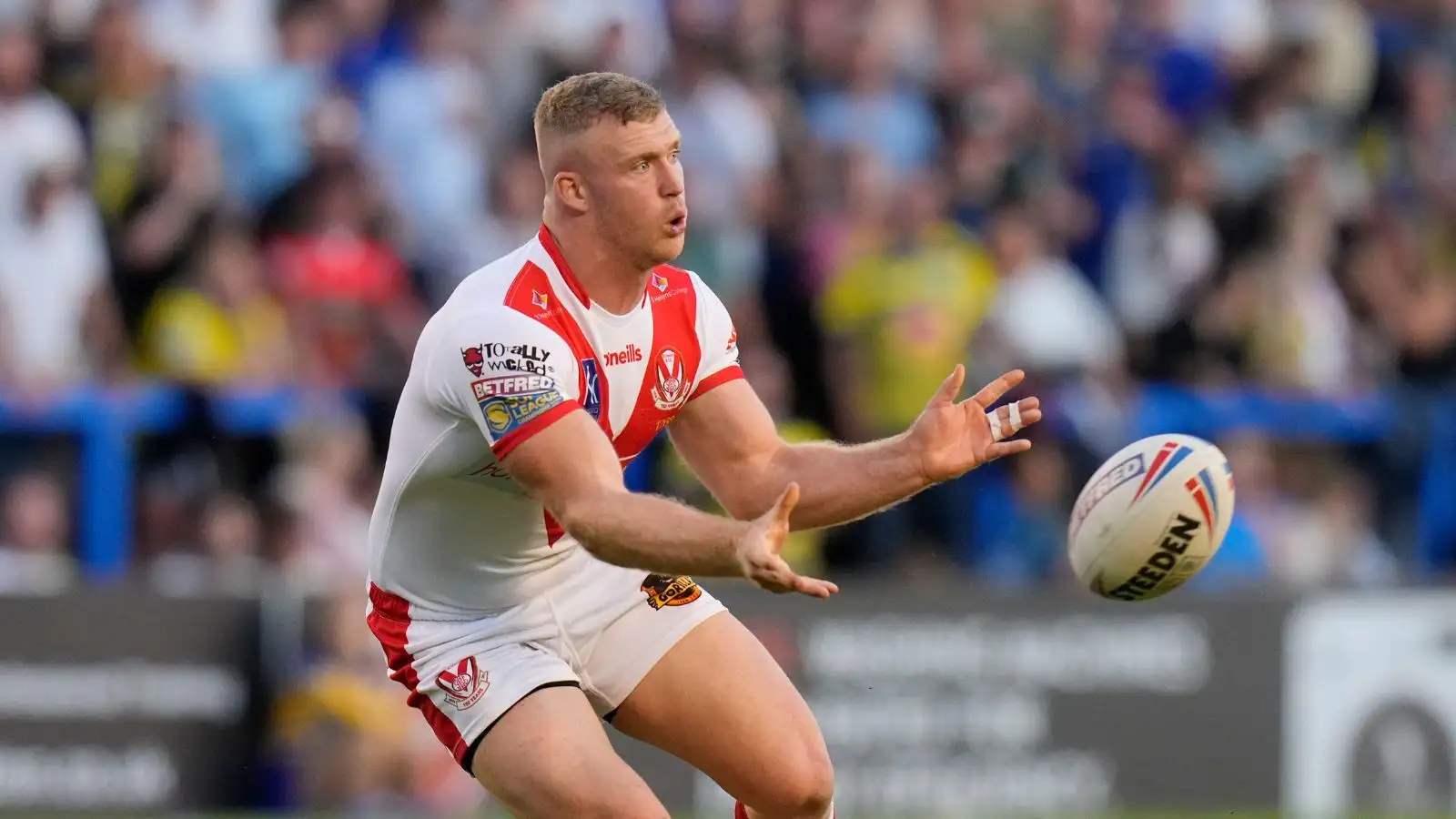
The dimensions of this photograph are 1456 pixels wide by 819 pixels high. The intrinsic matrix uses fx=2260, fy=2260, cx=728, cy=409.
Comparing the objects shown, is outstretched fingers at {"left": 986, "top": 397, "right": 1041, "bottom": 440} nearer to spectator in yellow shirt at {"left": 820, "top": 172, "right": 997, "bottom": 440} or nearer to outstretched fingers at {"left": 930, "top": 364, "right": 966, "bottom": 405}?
outstretched fingers at {"left": 930, "top": 364, "right": 966, "bottom": 405}

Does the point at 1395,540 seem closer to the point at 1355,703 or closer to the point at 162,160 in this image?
the point at 1355,703

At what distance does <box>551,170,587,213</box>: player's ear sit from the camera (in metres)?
6.53

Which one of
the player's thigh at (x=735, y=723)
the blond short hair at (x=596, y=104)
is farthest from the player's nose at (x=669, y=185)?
the player's thigh at (x=735, y=723)

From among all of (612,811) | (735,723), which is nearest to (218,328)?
(735,723)

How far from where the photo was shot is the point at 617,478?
609 centimetres

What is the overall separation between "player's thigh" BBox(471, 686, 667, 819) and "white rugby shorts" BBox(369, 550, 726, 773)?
0.24 feet

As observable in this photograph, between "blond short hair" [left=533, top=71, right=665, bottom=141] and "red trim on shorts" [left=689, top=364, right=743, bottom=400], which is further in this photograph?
"red trim on shorts" [left=689, top=364, right=743, bottom=400]

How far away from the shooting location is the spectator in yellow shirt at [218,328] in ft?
40.0

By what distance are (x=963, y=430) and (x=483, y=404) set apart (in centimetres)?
141

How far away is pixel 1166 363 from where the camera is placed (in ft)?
46.5

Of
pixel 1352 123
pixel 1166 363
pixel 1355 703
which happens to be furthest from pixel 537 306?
pixel 1352 123

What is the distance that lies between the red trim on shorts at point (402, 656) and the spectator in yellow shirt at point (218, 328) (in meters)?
5.64

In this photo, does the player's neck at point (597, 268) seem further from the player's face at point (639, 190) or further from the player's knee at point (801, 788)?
the player's knee at point (801, 788)

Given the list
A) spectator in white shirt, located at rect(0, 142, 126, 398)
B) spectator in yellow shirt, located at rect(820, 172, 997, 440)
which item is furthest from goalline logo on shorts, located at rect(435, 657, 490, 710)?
spectator in yellow shirt, located at rect(820, 172, 997, 440)
